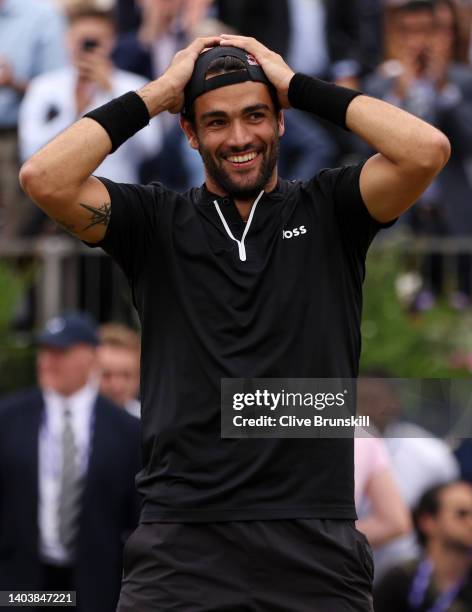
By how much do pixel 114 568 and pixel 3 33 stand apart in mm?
4801

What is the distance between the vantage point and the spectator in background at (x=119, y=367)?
8.55 meters

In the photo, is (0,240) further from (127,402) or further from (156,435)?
(156,435)

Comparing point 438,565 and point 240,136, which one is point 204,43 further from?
point 438,565

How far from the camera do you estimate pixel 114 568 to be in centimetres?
→ 720

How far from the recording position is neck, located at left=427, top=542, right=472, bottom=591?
6.59 m

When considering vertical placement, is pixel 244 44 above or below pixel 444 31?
below

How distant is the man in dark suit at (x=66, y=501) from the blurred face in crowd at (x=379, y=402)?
1.57 m

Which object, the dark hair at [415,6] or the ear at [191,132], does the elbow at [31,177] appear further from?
the dark hair at [415,6]

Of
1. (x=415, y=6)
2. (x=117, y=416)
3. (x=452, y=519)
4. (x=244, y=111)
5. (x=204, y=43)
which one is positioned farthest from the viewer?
(x=415, y=6)

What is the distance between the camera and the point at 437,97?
10125 mm

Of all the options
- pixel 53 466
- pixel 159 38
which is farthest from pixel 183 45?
pixel 53 466

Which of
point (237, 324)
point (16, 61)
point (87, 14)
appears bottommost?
point (237, 324)

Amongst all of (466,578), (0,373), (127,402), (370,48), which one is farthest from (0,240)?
(466,578)

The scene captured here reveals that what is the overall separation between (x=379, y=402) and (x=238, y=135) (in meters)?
2.35
